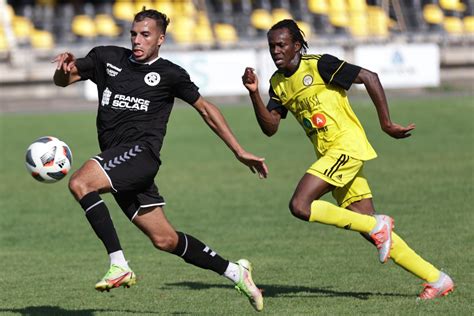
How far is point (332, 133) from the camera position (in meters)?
7.69

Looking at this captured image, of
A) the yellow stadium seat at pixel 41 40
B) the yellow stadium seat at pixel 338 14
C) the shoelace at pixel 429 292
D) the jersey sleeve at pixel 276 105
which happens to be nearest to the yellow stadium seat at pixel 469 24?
the yellow stadium seat at pixel 338 14

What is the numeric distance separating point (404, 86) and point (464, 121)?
5937mm

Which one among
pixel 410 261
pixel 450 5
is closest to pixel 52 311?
pixel 410 261

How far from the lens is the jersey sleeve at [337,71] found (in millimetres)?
7520

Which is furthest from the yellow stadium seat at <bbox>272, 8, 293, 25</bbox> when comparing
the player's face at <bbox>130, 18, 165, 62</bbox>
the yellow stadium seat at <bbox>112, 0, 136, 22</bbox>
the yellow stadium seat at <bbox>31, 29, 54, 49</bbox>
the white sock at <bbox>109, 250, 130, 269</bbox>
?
the white sock at <bbox>109, 250, 130, 269</bbox>

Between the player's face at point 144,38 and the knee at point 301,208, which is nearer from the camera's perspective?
the player's face at point 144,38

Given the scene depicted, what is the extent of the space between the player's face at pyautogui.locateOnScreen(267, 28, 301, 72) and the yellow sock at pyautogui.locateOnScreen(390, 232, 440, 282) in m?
1.49

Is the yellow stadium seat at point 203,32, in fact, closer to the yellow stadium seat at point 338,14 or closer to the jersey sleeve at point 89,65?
the yellow stadium seat at point 338,14

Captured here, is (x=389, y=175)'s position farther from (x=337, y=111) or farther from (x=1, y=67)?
(x=1, y=67)

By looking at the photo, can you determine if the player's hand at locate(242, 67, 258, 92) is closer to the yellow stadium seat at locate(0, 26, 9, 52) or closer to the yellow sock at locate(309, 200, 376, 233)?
the yellow sock at locate(309, 200, 376, 233)

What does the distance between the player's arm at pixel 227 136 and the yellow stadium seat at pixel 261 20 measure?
25.6m

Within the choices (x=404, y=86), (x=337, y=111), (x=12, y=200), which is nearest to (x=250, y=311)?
(x=337, y=111)

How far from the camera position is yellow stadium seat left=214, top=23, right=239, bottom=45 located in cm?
3139

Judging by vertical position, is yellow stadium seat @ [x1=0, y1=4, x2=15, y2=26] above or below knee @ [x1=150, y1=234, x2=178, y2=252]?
below
